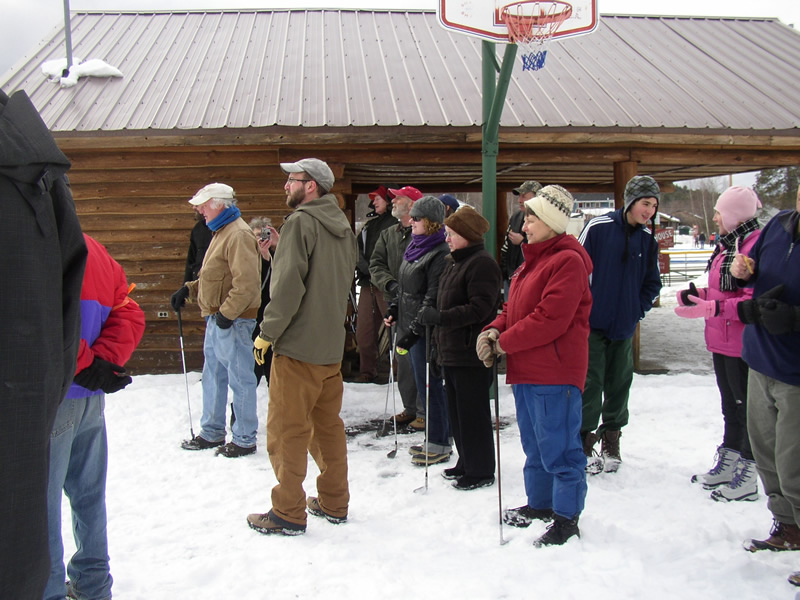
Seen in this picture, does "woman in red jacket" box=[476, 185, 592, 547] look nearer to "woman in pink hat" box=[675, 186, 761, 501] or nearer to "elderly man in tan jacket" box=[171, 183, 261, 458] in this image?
"woman in pink hat" box=[675, 186, 761, 501]

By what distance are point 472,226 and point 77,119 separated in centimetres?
469

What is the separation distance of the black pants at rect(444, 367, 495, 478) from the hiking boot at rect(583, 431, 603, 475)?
0.69 m

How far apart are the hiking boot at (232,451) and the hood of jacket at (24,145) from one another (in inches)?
137

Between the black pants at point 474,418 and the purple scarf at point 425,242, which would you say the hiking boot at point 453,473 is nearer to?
the black pants at point 474,418

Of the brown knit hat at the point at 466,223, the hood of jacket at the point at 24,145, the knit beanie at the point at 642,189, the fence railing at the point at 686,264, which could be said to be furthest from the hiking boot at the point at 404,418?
the fence railing at the point at 686,264

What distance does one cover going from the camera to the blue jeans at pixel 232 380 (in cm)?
471

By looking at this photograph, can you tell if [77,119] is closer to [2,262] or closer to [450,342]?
[450,342]

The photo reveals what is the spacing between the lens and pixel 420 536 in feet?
11.0

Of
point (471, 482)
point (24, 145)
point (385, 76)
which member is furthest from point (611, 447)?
point (385, 76)

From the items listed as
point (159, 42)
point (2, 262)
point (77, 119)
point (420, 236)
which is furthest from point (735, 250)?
point (159, 42)

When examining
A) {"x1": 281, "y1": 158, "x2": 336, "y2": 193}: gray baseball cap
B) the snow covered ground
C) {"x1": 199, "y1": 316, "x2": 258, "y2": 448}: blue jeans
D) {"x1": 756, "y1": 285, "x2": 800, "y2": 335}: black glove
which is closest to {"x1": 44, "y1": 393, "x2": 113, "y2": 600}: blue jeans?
the snow covered ground

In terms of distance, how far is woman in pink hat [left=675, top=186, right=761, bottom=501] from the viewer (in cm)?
364

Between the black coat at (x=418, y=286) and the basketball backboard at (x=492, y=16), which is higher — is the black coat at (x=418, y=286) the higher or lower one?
the lower one

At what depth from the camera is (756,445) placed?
10.5ft
